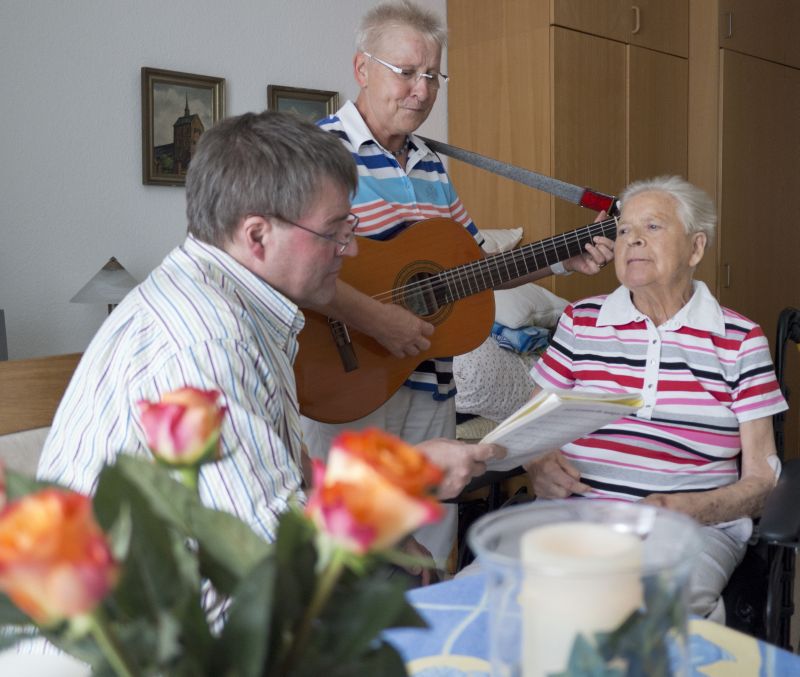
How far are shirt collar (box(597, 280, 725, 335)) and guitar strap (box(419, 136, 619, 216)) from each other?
374 mm

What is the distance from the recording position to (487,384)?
2.90 meters

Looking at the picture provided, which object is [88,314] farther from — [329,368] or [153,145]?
[329,368]

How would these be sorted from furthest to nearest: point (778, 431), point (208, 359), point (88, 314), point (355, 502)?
A: 1. point (88, 314)
2. point (778, 431)
3. point (208, 359)
4. point (355, 502)

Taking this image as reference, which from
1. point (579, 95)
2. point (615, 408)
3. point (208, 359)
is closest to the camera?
point (208, 359)

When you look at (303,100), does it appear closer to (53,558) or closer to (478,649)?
(478,649)

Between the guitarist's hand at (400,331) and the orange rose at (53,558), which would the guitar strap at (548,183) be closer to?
the guitarist's hand at (400,331)

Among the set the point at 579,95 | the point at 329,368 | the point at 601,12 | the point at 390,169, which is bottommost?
the point at 329,368

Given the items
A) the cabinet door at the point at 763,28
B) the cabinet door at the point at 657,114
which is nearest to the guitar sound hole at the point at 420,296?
the cabinet door at the point at 657,114

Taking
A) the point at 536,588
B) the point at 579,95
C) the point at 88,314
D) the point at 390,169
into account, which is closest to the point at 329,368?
the point at 390,169

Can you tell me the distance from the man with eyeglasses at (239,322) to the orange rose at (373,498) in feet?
1.71

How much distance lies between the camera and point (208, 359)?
97 centimetres

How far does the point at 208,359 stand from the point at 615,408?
1.95 ft

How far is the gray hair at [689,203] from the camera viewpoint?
6.30 feet

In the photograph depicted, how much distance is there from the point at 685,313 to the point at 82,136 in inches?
73.3
